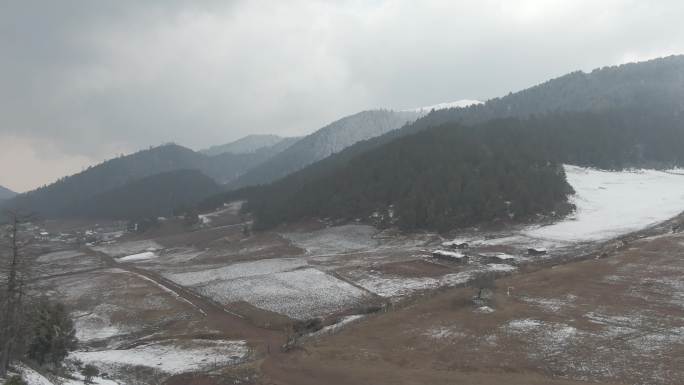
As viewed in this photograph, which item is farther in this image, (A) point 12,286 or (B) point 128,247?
(B) point 128,247

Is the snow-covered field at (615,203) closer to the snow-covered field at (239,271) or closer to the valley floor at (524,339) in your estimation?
the valley floor at (524,339)

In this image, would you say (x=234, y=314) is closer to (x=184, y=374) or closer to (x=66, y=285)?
(x=184, y=374)

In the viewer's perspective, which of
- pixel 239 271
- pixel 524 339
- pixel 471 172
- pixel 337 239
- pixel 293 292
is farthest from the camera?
pixel 471 172

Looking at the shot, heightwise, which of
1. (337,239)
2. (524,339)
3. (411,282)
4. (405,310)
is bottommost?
(524,339)

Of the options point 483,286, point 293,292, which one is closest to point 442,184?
point 293,292

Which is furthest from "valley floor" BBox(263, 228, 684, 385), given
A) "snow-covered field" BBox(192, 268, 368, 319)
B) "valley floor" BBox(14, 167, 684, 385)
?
"snow-covered field" BBox(192, 268, 368, 319)

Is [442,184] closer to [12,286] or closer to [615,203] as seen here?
[615,203]

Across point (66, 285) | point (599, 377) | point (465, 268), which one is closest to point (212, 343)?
point (599, 377)

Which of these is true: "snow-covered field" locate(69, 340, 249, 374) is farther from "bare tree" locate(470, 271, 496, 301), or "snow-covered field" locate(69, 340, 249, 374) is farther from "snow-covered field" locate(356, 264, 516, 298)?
"bare tree" locate(470, 271, 496, 301)
